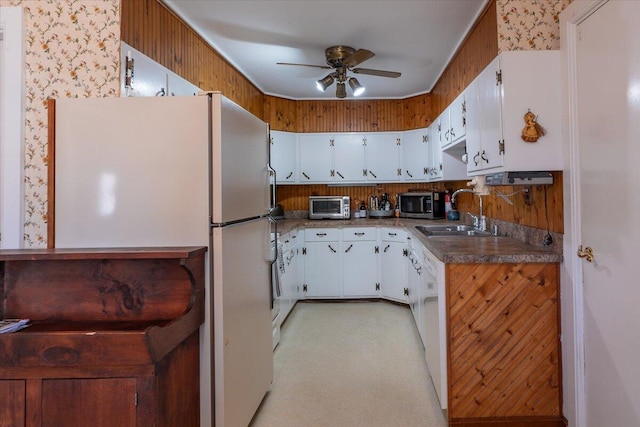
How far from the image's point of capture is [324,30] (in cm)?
290

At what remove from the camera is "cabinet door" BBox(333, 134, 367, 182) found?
4594 millimetres

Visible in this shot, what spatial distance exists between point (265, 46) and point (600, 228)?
288 cm

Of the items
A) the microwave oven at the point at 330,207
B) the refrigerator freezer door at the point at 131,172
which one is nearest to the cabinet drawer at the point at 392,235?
the microwave oven at the point at 330,207

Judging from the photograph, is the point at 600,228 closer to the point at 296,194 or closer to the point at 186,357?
the point at 186,357

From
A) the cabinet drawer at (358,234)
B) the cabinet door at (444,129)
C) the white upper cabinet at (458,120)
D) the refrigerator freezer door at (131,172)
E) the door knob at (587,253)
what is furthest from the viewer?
the cabinet drawer at (358,234)

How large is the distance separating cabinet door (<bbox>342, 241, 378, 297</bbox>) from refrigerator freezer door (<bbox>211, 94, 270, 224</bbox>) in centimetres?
215

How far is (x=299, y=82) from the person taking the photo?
13.5 feet

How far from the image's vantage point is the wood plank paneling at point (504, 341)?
74.2 inches

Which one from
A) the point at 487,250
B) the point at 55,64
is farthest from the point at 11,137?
the point at 487,250

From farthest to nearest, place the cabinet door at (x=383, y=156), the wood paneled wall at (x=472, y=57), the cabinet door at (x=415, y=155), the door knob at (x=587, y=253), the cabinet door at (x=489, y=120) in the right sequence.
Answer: the cabinet door at (x=383, y=156) → the cabinet door at (x=415, y=155) → the wood paneled wall at (x=472, y=57) → the cabinet door at (x=489, y=120) → the door knob at (x=587, y=253)

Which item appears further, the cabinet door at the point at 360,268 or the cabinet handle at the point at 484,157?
the cabinet door at the point at 360,268

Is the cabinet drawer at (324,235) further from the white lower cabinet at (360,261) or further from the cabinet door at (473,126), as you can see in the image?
the cabinet door at (473,126)

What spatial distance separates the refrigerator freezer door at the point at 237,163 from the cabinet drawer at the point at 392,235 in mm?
2120

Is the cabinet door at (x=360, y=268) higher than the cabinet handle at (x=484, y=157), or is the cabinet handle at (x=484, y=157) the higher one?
the cabinet handle at (x=484, y=157)
